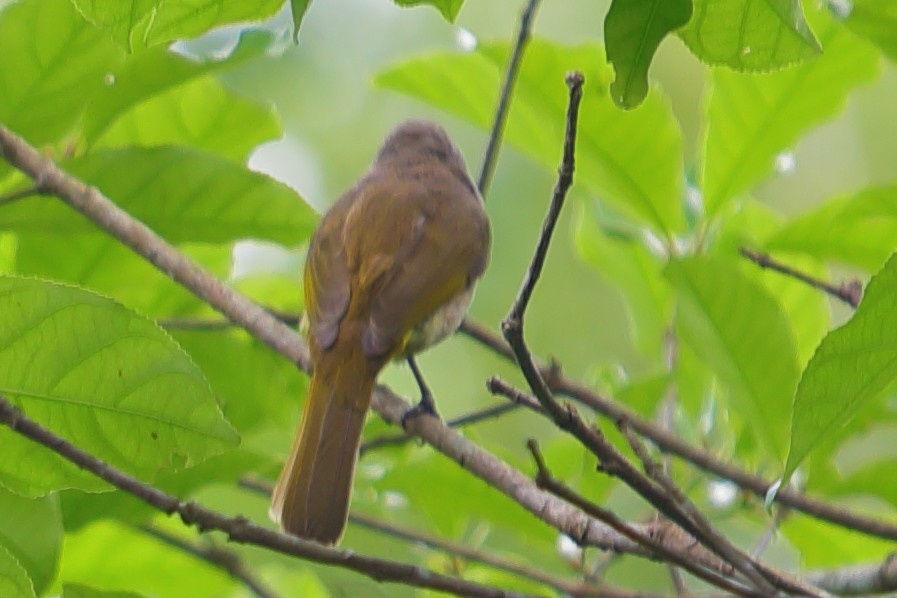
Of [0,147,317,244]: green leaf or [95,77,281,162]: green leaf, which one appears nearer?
[0,147,317,244]: green leaf

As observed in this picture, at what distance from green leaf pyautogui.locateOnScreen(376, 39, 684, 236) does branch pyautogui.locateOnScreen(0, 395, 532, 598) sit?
5.13ft

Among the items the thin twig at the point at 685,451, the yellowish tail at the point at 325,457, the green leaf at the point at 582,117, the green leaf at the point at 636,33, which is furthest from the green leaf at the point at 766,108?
the green leaf at the point at 636,33

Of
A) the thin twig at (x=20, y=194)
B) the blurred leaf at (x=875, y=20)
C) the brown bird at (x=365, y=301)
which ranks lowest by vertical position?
the brown bird at (x=365, y=301)

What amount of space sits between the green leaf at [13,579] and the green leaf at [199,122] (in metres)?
1.69

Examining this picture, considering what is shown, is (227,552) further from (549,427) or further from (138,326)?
(549,427)

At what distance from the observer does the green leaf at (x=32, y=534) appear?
87.4 inches

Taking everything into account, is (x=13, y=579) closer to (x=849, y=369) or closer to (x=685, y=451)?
(x=849, y=369)

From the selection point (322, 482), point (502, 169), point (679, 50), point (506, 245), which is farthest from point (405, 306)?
point (679, 50)

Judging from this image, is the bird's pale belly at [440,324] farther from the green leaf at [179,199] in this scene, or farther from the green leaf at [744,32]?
the green leaf at [744,32]

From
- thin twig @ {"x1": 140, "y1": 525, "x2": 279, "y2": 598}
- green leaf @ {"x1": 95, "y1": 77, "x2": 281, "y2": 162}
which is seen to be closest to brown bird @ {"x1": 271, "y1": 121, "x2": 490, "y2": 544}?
thin twig @ {"x1": 140, "y1": 525, "x2": 279, "y2": 598}

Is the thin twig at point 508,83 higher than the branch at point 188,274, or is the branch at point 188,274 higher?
the thin twig at point 508,83

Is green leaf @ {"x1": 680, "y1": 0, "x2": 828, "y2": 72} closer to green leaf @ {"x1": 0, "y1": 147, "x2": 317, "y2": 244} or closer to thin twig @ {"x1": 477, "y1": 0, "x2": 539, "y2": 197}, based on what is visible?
thin twig @ {"x1": 477, "y1": 0, "x2": 539, "y2": 197}

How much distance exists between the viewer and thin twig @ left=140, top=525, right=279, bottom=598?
3018 mm

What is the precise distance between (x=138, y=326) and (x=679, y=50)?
9014 millimetres
